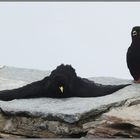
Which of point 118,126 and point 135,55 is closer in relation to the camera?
point 118,126

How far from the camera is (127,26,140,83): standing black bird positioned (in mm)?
7492

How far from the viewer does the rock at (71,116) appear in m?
5.74

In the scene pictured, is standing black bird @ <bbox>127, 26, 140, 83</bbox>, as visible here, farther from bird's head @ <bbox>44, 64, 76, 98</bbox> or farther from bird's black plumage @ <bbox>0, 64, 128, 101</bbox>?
bird's head @ <bbox>44, 64, 76, 98</bbox>

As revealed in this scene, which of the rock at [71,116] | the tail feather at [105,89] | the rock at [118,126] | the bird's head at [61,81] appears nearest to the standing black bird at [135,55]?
the tail feather at [105,89]

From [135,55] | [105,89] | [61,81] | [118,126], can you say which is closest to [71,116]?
[118,126]

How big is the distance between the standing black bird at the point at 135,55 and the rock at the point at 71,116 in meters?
0.91

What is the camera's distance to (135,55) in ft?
24.7

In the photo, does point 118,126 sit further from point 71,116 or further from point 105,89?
point 105,89

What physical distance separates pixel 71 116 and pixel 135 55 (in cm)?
209

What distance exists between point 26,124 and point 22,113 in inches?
6.0

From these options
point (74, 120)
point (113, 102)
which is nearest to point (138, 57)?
point (113, 102)

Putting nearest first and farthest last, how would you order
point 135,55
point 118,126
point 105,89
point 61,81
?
point 118,126 < point 61,81 < point 105,89 < point 135,55

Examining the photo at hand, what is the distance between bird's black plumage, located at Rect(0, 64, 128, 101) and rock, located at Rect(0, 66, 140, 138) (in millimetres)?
118

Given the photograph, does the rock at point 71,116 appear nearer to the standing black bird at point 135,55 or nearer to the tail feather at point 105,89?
the tail feather at point 105,89
